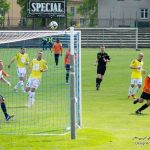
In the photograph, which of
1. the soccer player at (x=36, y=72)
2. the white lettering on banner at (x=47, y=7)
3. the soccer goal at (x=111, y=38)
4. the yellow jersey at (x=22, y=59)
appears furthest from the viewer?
the soccer goal at (x=111, y=38)

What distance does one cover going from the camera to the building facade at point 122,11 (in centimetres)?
9019

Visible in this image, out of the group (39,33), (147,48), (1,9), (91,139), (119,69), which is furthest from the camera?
(1,9)

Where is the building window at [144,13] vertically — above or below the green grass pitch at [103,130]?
above

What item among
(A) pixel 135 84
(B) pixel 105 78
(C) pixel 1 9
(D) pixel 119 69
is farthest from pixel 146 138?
(C) pixel 1 9

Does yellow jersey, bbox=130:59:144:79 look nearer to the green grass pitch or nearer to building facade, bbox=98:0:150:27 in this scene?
the green grass pitch

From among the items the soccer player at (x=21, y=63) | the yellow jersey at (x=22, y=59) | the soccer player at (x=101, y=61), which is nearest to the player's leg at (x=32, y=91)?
the soccer player at (x=21, y=63)

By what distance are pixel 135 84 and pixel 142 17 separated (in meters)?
66.8

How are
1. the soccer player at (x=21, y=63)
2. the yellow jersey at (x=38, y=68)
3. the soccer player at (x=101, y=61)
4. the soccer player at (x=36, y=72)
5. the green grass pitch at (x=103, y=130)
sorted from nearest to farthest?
1. the green grass pitch at (x=103, y=130)
2. the soccer player at (x=36, y=72)
3. the yellow jersey at (x=38, y=68)
4. the soccer player at (x=21, y=63)
5. the soccer player at (x=101, y=61)

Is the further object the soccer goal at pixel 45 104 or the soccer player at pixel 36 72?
the soccer player at pixel 36 72

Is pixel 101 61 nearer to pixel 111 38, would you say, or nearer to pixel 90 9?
pixel 111 38

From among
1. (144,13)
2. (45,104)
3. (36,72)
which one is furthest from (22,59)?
(144,13)

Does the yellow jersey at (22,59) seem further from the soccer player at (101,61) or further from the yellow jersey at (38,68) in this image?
the yellow jersey at (38,68)

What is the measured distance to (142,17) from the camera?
304 ft

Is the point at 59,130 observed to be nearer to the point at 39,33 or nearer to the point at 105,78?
the point at 39,33
